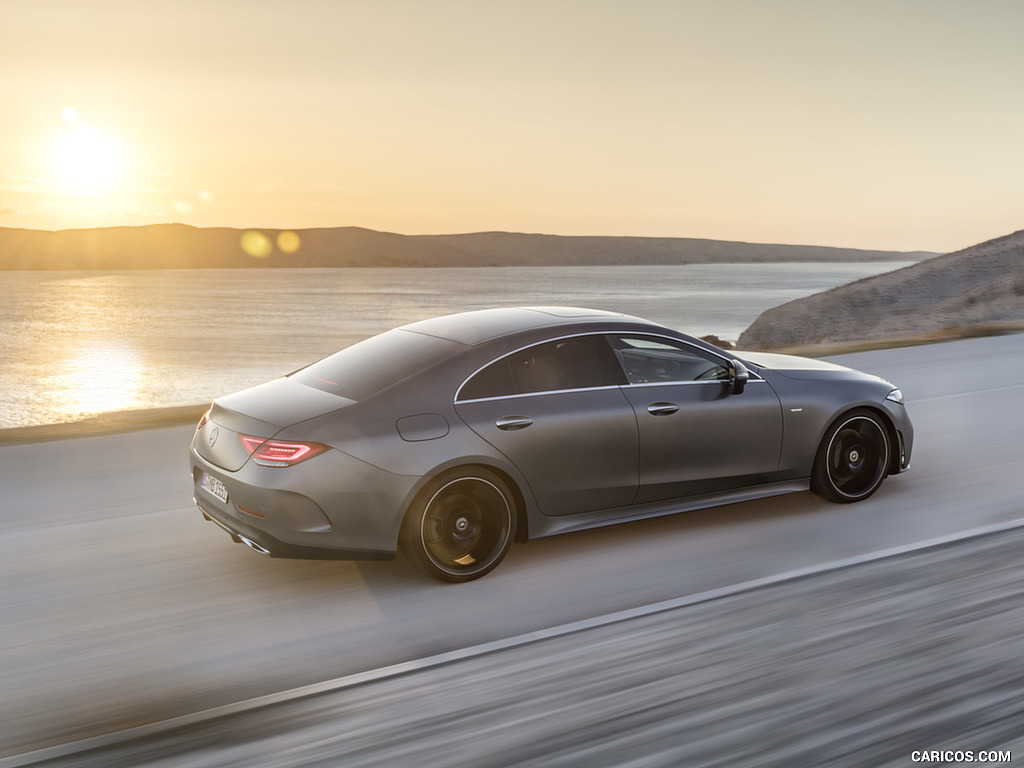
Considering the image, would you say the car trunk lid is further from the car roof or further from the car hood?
the car hood

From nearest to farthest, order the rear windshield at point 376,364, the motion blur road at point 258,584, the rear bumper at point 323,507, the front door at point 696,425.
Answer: the motion blur road at point 258,584
the rear bumper at point 323,507
the rear windshield at point 376,364
the front door at point 696,425

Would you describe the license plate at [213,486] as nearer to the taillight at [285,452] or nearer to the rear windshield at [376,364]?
the taillight at [285,452]

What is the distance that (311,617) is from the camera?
15.9 ft

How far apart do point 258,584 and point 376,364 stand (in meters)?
1.41

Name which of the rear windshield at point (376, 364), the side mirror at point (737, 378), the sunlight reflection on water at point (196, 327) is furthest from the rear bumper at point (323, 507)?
the sunlight reflection on water at point (196, 327)

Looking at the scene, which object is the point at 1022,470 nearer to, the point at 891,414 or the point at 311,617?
the point at 891,414

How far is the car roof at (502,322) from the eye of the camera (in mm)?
5727

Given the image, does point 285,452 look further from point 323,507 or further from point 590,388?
point 590,388

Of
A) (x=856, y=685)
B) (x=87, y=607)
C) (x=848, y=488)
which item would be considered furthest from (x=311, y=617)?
(x=848, y=488)

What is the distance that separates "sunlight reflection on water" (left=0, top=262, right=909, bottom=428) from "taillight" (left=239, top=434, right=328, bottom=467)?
16.1 metres

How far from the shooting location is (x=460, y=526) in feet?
17.3

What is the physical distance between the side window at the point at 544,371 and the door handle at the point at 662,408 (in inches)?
13.1

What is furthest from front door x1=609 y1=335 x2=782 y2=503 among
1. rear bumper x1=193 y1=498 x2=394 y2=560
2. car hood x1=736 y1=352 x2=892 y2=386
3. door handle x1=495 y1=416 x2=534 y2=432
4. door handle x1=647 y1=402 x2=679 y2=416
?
rear bumper x1=193 y1=498 x2=394 y2=560

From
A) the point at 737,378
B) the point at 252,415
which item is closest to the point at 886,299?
the point at 737,378
